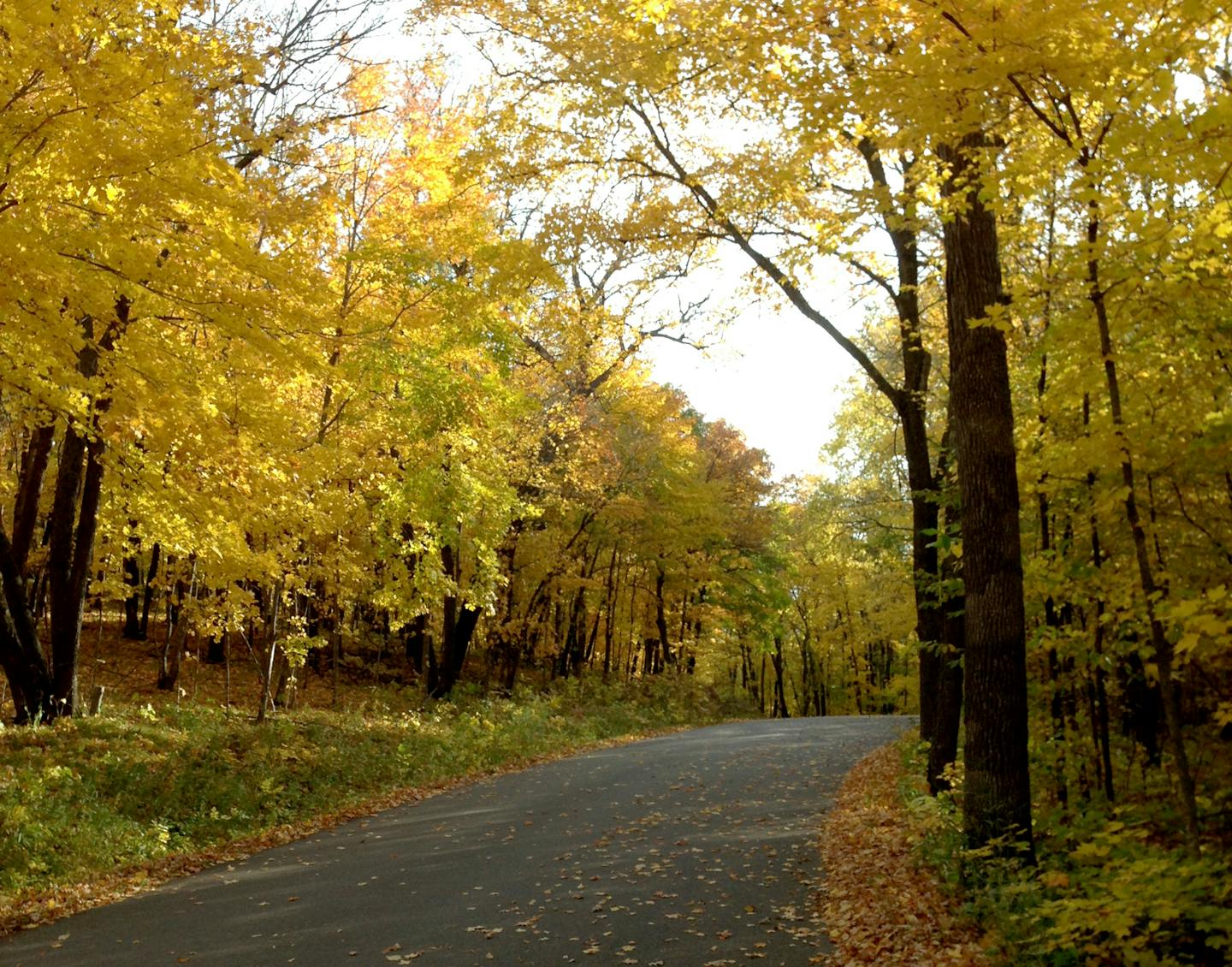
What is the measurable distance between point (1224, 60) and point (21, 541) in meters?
13.6

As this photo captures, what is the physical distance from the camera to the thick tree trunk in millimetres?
6707

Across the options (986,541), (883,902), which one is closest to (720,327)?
(986,541)

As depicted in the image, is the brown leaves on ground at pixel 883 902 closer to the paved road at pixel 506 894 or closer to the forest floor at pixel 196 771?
the paved road at pixel 506 894

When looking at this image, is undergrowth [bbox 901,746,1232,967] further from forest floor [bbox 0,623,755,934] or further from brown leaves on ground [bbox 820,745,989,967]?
forest floor [bbox 0,623,755,934]

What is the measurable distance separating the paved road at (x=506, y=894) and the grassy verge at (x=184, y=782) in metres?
0.67

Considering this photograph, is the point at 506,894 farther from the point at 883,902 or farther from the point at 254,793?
the point at 254,793

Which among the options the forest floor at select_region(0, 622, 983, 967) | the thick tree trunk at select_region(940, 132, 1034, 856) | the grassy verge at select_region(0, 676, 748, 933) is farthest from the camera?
the grassy verge at select_region(0, 676, 748, 933)

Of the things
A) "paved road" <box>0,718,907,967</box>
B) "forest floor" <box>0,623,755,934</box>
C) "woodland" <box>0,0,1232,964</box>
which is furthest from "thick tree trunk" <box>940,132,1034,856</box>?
"forest floor" <box>0,623,755,934</box>

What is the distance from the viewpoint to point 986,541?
22.9 feet

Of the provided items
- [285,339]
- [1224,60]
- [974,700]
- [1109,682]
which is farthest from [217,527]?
[1224,60]

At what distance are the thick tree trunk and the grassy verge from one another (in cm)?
686

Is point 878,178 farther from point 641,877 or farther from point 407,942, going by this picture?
point 407,942

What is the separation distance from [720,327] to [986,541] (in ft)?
21.2

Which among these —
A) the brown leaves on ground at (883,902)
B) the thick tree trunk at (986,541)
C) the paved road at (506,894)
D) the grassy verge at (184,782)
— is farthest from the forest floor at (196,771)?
the thick tree trunk at (986,541)
